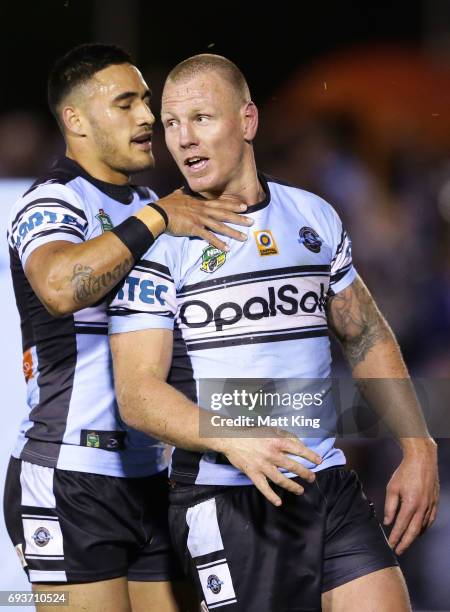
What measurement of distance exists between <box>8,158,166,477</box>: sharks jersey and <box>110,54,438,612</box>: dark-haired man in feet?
1.05

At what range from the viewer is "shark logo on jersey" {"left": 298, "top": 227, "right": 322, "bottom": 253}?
7.51ft

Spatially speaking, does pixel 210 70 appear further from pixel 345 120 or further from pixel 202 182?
pixel 345 120

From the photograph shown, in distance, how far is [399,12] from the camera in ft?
12.6

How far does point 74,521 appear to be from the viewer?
7.99ft

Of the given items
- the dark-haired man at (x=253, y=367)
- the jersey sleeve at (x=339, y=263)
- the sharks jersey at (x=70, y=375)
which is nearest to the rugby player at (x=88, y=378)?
the sharks jersey at (x=70, y=375)

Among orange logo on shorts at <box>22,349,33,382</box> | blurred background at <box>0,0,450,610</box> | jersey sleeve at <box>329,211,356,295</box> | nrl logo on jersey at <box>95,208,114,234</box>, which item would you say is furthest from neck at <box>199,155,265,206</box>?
blurred background at <box>0,0,450,610</box>

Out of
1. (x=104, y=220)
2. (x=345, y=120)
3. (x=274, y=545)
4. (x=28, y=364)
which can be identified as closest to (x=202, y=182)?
(x=104, y=220)

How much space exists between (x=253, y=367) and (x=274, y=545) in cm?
41

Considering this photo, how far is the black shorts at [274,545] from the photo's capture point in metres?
2.08

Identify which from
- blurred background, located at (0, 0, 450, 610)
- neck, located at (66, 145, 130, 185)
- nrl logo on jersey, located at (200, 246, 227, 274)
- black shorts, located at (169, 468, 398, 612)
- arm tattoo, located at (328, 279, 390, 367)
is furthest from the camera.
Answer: blurred background, located at (0, 0, 450, 610)

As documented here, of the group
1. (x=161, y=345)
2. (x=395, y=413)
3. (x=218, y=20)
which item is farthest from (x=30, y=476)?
(x=218, y=20)

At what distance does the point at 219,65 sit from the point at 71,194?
0.53 meters

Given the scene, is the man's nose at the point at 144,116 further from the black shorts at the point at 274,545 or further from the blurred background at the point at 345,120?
the black shorts at the point at 274,545

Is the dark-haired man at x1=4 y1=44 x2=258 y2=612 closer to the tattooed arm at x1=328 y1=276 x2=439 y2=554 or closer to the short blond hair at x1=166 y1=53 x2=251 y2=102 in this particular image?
the short blond hair at x1=166 y1=53 x2=251 y2=102
